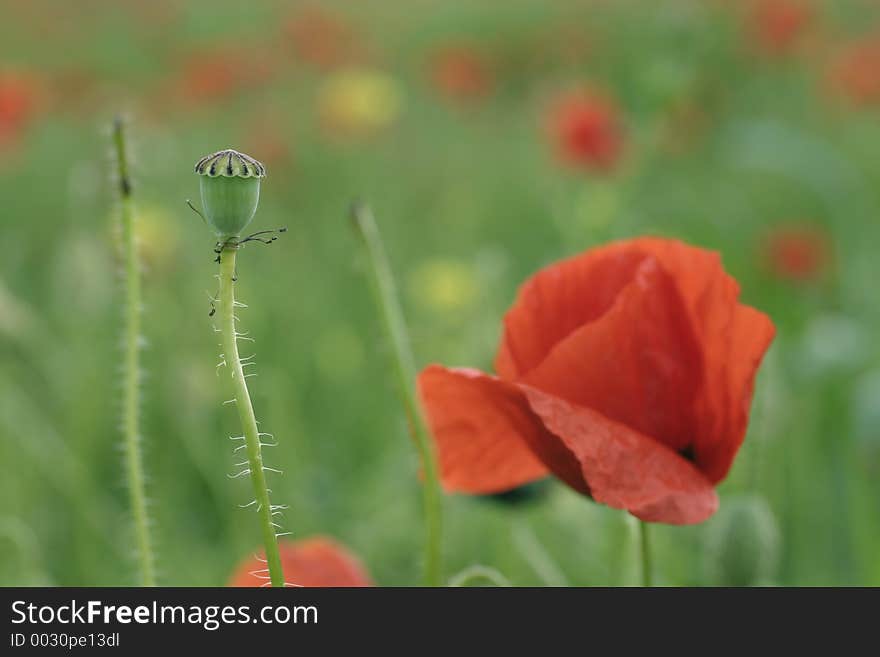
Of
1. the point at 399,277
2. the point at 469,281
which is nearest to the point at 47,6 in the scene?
the point at 399,277

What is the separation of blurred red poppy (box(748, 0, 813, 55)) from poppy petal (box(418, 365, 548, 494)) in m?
1.99

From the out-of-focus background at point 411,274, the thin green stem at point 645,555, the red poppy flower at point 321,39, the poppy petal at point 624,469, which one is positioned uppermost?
the red poppy flower at point 321,39

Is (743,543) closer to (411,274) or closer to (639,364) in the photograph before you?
(639,364)

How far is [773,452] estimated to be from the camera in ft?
3.34

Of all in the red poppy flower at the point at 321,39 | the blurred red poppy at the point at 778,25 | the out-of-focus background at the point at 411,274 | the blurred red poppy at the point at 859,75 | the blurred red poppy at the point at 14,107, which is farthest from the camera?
the red poppy flower at the point at 321,39

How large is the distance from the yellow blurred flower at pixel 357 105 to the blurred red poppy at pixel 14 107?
620mm

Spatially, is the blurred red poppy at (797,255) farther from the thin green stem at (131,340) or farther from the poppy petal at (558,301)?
the thin green stem at (131,340)

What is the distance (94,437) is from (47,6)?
280 cm

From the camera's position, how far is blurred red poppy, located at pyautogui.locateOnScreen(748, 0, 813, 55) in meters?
2.26

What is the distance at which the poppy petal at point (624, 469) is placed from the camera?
1.20ft

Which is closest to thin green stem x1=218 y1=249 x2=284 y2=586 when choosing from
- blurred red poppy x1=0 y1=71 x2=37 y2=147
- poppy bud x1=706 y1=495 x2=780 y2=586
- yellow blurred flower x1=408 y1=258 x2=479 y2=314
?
poppy bud x1=706 y1=495 x2=780 y2=586

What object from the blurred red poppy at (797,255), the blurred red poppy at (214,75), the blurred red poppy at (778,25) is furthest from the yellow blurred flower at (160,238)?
the blurred red poppy at (778,25)

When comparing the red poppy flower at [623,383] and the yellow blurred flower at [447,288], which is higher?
the yellow blurred flower at [447,288]

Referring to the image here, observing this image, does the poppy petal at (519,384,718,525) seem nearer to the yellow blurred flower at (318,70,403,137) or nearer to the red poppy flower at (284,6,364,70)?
the yellow blurred flower at (318,70,403,137)
